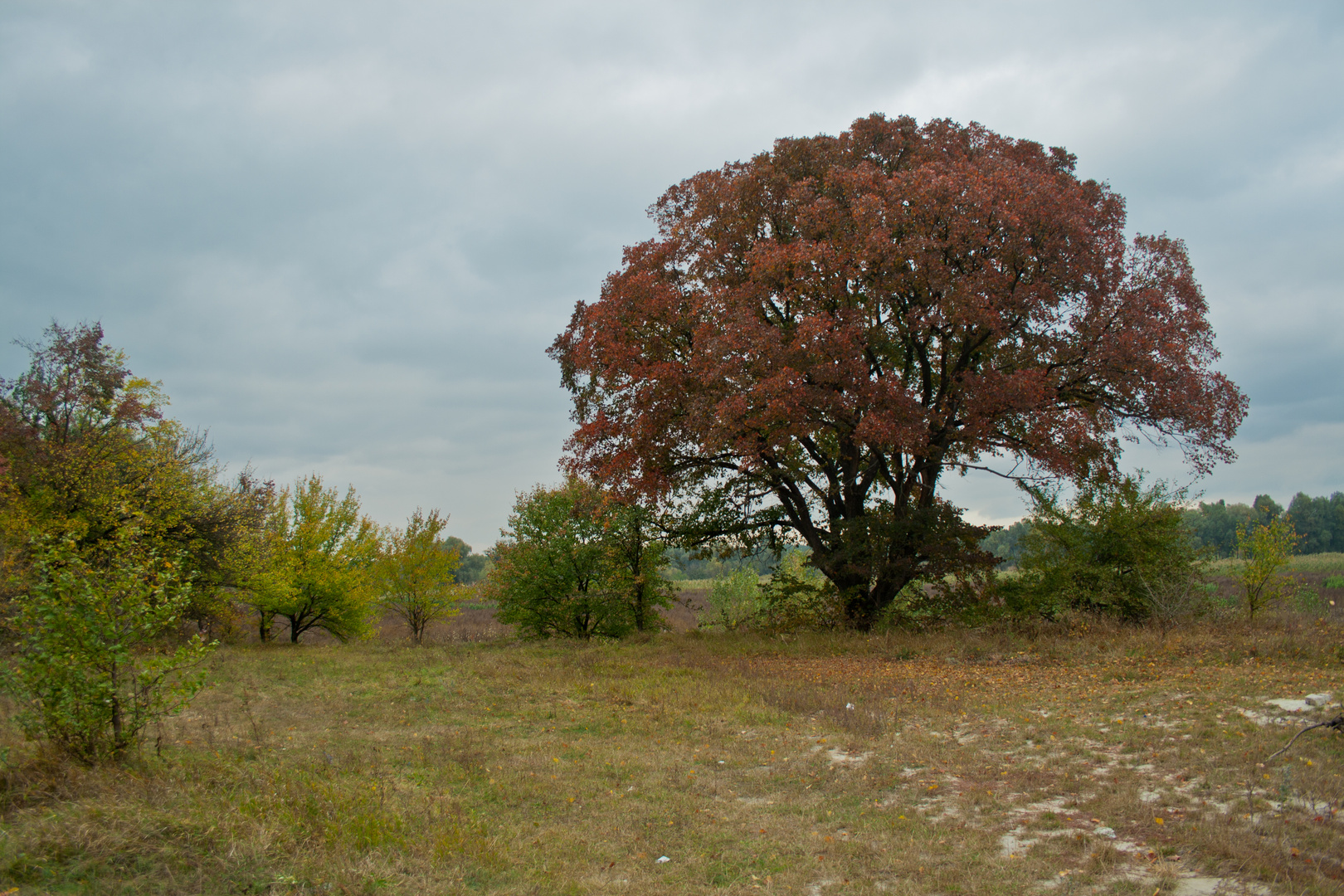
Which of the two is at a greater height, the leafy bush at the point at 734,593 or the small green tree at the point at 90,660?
the small green tree at the point at 90,660

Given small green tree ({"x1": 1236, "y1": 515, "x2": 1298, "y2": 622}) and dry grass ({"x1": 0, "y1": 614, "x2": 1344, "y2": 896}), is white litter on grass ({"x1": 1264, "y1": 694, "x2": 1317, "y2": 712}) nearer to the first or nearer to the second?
dry grass ({"x1": 0, "y1": 614, "x2": 1344, "y2": 896})

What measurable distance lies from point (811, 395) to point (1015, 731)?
25.1 feet

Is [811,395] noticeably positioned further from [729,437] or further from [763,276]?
[763,276]

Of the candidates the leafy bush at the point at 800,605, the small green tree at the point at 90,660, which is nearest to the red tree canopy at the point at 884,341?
the leafy bush at the point at 800,605

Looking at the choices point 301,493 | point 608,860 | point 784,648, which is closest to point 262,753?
point 608,860

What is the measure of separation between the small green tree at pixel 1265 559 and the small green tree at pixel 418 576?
26187 mm

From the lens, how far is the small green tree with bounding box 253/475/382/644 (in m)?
24.6

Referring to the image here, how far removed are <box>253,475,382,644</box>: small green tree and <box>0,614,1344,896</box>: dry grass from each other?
511 inches

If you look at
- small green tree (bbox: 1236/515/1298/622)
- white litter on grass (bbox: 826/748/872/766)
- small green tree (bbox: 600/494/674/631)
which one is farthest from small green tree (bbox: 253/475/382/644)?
small green tree (bbox: 1236/515/1298/622)

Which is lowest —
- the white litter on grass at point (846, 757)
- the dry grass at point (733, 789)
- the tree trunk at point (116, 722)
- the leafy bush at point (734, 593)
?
the leafy bush at point (734, 593)

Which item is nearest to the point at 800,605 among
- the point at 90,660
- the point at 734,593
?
the point at 90,660

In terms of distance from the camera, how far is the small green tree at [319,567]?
24.6 metres

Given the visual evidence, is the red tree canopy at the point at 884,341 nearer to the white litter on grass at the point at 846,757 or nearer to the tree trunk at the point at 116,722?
the white litter on grass at the point at 846,757

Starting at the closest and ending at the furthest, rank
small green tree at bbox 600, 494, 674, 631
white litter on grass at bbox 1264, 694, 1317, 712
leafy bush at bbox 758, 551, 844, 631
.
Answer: white litter on grass at bbox 1264, 694, 1317, 712, leafy bush at bbox 758, 551, 844, 631, small green tree at bbox 600, 494, 674, 631
